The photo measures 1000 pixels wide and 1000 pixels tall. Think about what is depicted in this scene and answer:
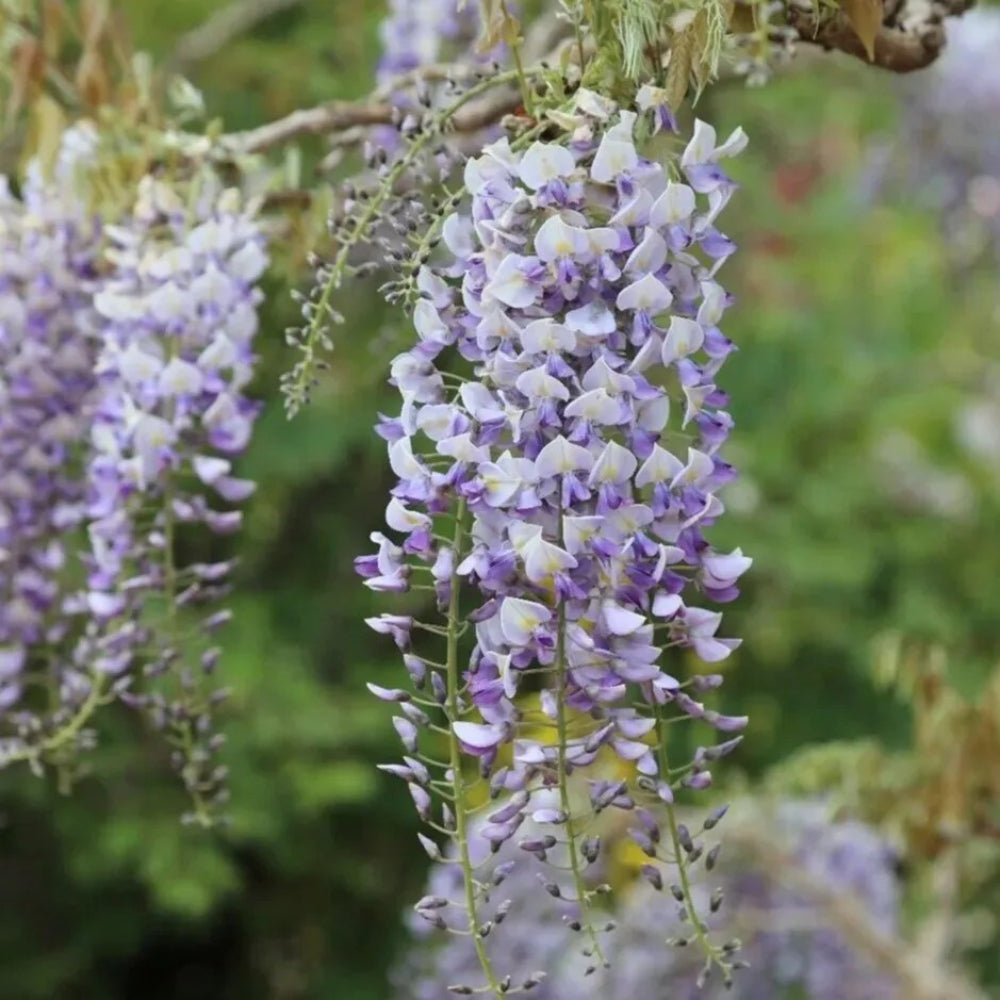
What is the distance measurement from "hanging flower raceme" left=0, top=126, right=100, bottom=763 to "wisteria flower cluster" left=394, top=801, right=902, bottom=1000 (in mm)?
1028

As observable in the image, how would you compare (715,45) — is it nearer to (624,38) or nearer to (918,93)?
(624,38)

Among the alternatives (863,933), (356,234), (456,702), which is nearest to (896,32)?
(356,234)

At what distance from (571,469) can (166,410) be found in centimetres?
44

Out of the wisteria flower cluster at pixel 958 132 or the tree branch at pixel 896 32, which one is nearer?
the tree branch at pixel 896 32

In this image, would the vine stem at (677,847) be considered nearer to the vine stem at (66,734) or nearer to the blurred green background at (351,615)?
the vine stem at (66,734)

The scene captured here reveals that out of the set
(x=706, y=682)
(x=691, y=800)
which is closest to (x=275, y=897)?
(x=691, y=800)

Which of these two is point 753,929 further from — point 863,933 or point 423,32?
point 423,32

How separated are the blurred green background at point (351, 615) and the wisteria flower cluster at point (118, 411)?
77 centimetres

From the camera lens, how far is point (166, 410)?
40.9 inches

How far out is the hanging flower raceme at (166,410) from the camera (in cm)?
102

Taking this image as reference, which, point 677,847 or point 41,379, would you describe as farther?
point 41,379

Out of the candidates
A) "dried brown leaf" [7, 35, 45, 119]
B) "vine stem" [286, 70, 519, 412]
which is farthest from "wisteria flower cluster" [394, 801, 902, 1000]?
"vine stem" [286, 70, 519, 412]

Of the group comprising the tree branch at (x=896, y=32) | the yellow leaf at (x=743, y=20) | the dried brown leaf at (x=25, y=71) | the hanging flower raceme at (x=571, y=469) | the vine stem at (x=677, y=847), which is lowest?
the vine stem at (x=677, y=847)

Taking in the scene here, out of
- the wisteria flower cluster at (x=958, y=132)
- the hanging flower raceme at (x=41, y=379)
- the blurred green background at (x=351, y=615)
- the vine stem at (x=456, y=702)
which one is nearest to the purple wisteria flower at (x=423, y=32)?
the blurred green background at (x=351, y=615)
